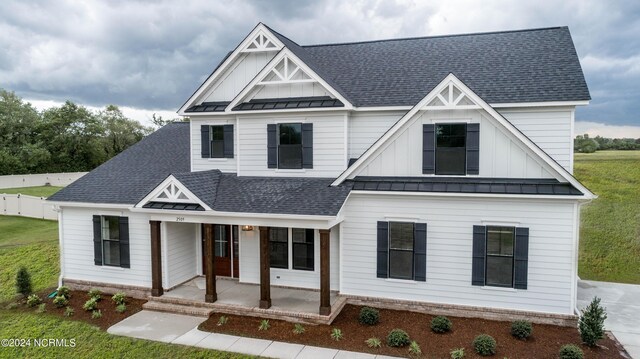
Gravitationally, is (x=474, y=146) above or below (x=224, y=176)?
above

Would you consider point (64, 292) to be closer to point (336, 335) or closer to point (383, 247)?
point (336, 335)

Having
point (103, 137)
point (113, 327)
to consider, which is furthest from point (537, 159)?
point (103, 137)

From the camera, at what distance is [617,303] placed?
1259 cm

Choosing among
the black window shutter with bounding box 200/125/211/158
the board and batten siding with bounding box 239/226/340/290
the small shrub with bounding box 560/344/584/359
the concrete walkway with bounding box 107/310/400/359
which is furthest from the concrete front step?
the small shrub with bounding box 560/344/584/359

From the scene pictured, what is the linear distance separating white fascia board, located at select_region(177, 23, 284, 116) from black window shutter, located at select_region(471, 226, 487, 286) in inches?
352

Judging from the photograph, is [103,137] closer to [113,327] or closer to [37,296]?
[37,296]

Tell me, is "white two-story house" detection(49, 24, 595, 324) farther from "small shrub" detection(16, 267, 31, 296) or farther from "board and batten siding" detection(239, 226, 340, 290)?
"small shrub" detection(16, 267, 31, 296)

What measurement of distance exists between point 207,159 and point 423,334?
9599mm

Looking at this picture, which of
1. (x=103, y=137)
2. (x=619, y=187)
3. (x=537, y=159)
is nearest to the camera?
(x=537, y=159)

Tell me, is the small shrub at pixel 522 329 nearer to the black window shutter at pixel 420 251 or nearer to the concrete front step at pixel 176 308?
the black window shutter at pixel 420 251

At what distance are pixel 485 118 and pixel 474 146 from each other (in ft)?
2.78

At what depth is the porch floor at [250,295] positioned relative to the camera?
11891mm

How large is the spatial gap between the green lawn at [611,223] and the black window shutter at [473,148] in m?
9.09

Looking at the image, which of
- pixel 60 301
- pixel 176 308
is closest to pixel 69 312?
pixel 60 301
